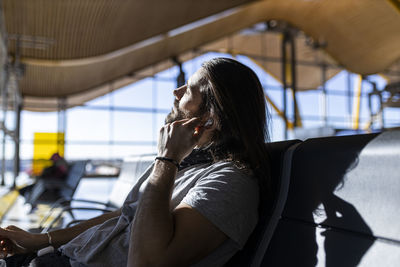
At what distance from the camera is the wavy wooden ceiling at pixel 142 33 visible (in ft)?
30.7

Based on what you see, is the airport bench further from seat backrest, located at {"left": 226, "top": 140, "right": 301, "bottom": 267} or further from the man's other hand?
the man's other hand

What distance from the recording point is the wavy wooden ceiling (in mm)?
9352

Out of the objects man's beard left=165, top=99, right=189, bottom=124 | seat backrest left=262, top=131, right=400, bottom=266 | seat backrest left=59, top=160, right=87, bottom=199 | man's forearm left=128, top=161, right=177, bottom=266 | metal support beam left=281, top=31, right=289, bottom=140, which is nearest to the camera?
seat backrest left=262, top=131, right=400, bottom=266

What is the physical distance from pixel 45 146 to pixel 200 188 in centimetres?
1435

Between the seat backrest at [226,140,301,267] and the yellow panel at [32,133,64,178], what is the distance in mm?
13813

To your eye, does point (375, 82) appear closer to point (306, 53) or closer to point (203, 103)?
point (306, 53)

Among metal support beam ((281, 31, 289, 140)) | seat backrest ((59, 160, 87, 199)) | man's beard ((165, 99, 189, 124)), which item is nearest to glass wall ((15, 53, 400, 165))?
metal support beam ((281, 31, 289, 140))

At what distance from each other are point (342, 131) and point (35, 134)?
10.6 meters

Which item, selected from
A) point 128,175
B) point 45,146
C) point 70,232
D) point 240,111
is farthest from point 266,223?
point 45,146

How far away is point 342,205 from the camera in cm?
88

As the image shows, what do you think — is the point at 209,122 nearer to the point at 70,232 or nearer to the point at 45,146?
the point at 70,232

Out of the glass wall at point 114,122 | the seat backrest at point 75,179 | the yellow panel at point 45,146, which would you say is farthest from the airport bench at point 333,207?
the yellow panel at point 45,146

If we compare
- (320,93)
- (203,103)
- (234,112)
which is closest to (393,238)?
(234,112)

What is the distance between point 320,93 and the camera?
17062 mm
